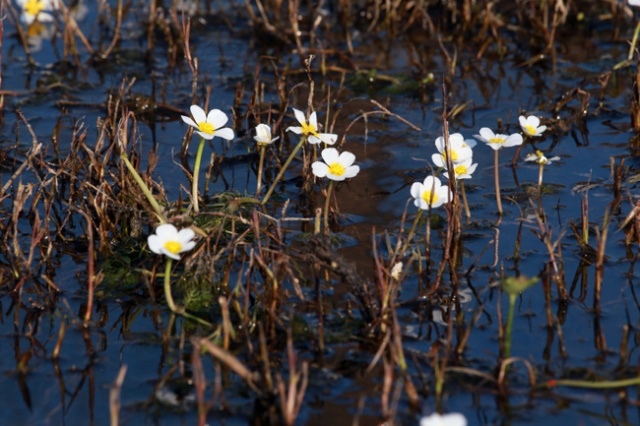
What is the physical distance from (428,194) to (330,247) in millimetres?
→ 464

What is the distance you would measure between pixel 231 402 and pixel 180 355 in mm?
283

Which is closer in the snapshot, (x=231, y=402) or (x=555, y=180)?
(x=231, y=402)

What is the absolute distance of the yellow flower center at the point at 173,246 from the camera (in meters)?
2.81

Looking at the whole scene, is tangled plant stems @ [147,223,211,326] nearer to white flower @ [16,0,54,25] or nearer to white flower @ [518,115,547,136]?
white flower @ [518,115,547,136]

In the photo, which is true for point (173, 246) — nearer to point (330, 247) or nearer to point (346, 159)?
point (330, 247)

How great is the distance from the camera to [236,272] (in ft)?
10.9

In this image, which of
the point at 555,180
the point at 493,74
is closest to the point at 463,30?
the point at 493,74

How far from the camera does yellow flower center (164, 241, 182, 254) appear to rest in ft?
9.21

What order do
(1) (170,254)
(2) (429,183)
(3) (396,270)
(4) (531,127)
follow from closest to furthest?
(1) (170,254) < (3) (396,270) < (2) (429,183) < (4) (531,127)

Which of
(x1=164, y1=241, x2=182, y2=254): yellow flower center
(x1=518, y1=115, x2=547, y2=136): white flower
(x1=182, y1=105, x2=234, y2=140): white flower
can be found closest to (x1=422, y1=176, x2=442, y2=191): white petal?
(x1=518, y1=115, x2=547, y2=136): white flower

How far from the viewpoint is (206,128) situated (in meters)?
3.34

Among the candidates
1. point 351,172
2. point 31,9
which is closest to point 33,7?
point 31,9

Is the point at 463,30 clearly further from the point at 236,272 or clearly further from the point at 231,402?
the point at 231,402

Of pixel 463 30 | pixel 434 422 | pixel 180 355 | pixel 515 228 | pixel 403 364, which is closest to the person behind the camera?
pixel 434 422
